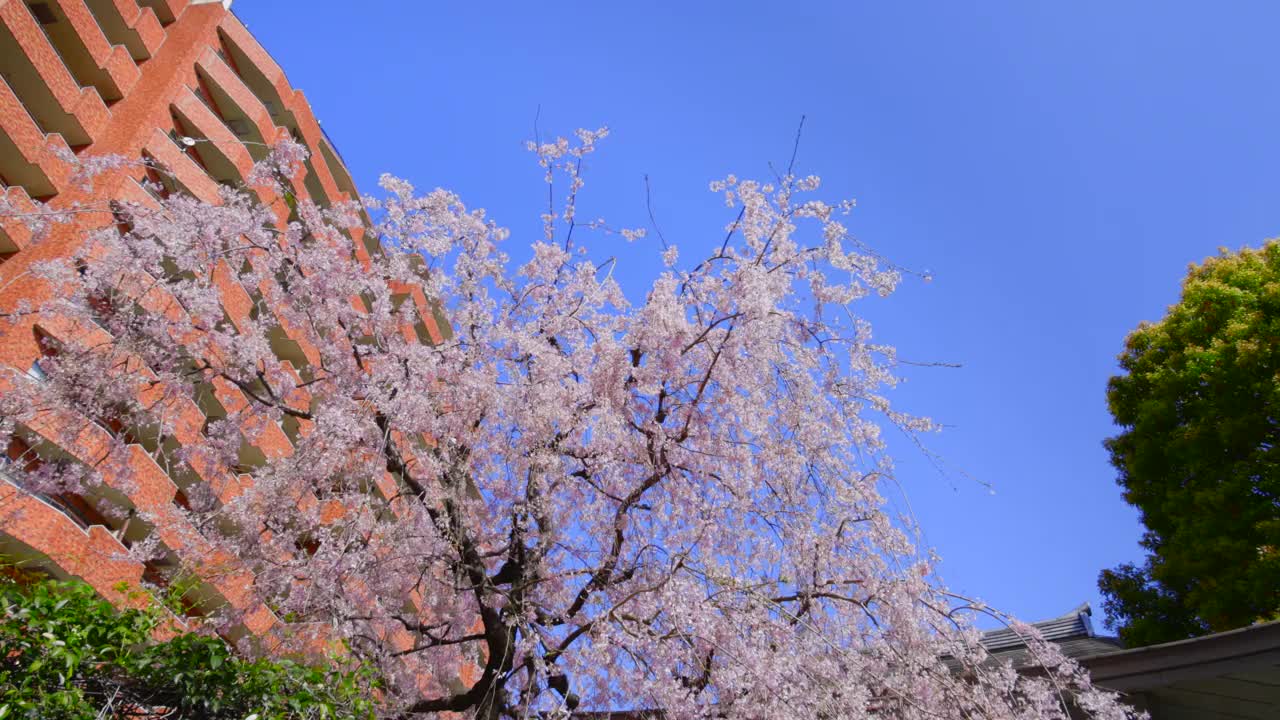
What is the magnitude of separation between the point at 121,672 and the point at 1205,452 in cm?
1496

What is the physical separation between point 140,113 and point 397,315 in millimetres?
12754

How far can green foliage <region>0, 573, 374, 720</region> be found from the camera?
12.7ft

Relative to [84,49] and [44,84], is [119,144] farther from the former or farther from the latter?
[84,49]

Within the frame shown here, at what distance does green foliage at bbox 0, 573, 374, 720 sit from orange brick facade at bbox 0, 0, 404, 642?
432 cm

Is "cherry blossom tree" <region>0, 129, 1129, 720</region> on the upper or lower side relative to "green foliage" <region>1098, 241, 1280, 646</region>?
lower

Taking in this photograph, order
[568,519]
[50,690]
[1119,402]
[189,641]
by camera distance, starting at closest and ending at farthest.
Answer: [50,690] → [189,641] → [568,519] → [1119,402]

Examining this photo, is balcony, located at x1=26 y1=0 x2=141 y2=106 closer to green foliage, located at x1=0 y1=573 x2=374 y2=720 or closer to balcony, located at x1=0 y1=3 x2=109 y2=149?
balcony, located at x1=0 y1=3 x2=109 y2=149

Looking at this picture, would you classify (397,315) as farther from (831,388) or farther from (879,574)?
(879,574)

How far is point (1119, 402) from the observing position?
47.7ft

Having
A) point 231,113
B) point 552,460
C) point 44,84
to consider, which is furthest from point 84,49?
point 552,460

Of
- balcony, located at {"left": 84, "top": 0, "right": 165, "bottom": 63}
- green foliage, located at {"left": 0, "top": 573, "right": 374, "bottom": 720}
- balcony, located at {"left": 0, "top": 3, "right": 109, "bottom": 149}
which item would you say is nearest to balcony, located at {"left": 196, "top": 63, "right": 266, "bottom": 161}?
balcony, located at {"left": 84, "top": 0, "right": 165, "bottom": 63}

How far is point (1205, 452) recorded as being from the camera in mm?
12594

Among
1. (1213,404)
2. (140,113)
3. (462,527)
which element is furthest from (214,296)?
(1213,404)

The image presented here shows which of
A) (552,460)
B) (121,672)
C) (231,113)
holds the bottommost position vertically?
(121,672)
